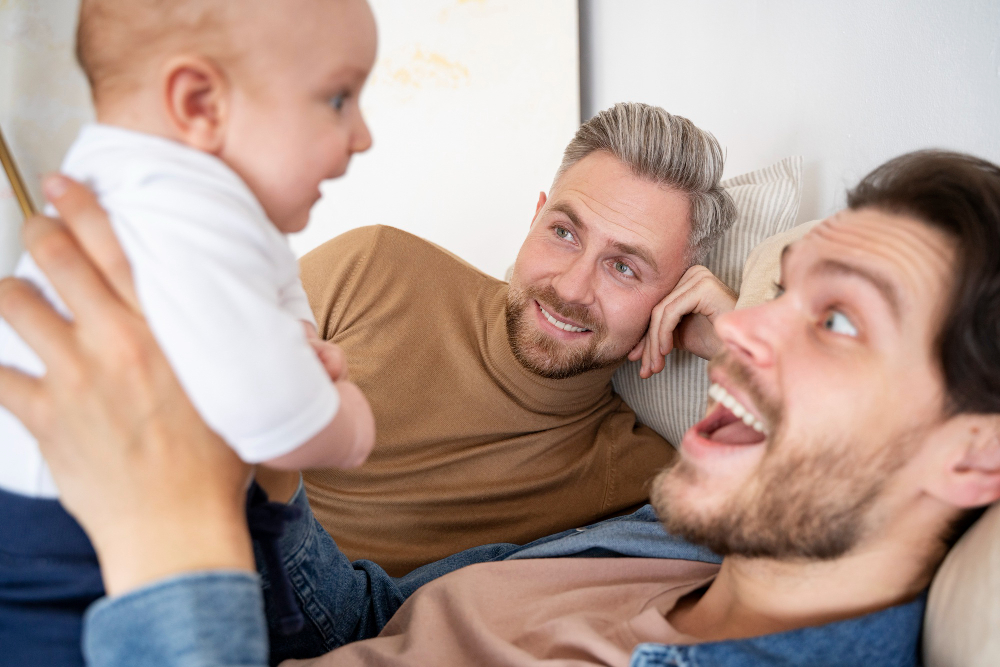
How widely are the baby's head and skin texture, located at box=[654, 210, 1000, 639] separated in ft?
1.92

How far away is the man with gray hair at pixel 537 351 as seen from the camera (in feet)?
4.74

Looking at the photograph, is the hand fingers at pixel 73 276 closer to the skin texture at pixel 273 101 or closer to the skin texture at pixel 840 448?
the skin texture at pixel 273 101

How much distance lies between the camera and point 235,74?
61 centimetres

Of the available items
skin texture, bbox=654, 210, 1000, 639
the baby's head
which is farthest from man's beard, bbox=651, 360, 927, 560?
the baby's head

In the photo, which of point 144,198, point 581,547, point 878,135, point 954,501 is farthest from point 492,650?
point 878,135

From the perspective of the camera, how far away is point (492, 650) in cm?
93

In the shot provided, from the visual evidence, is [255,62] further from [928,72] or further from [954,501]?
[928,72]

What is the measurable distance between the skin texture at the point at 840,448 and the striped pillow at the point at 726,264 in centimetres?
57

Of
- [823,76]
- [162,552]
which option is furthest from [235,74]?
[823,76]

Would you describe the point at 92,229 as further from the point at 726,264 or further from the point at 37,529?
the point at 726,264

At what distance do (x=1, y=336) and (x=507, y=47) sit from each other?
7.09 feet

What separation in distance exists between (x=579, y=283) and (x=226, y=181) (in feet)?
3.30

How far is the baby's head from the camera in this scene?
60 centimetres

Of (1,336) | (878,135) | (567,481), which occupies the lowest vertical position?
(567,481)
